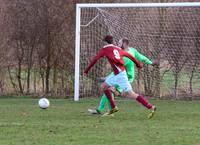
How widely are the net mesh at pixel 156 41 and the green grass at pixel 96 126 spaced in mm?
2340

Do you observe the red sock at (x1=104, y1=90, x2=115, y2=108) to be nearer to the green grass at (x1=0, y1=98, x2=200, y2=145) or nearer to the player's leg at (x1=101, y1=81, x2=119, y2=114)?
the player's leg at (x1=101, y1=81, x2=119, y2=114)

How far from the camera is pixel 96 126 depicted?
1151cm

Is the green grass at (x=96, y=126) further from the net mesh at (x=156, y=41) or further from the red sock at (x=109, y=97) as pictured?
the net mesh at (x=156, y=41)

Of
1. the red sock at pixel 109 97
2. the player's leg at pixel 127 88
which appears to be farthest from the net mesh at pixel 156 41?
the player's leg at pixel 127 88

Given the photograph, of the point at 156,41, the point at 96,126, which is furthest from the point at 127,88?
the point at 156,41

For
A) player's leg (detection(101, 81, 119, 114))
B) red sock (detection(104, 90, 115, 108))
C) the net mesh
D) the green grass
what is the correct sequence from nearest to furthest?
1. the green grass
2. player's leg (detection(101, 81, 119, 114))
3. red sock (detection(104, 90, 115, 108))
4. the net mesh

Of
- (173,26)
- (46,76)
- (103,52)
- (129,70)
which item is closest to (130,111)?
(129,70)

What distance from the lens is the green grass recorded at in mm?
9656

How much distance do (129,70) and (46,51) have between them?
252 inches

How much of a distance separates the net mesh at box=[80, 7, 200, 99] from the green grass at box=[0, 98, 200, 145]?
2.34 m

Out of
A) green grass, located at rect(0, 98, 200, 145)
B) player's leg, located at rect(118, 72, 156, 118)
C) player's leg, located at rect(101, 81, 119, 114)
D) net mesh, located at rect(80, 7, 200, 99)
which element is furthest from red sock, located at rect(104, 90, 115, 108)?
net mesh, located at rect(80, 7, 200, 99)

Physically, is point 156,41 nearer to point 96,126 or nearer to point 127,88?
point 127,88

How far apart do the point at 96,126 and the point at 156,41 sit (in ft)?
26.3

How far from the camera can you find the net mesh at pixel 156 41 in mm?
18719
